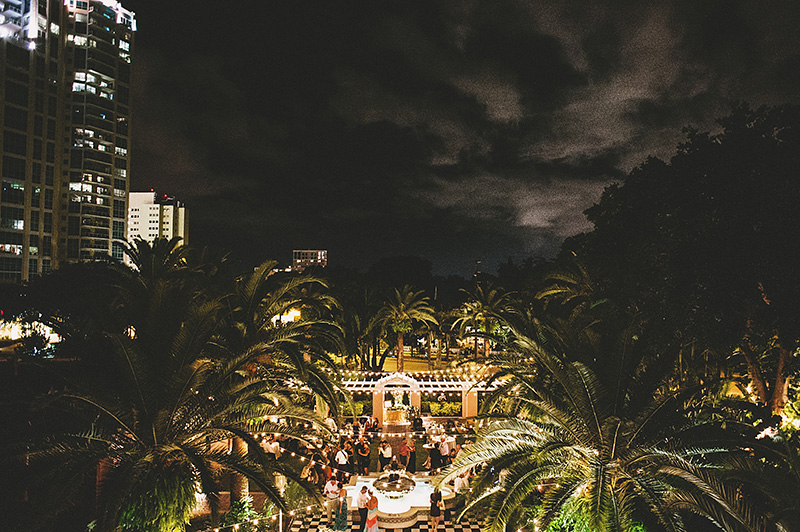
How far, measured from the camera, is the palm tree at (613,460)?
6730 mm

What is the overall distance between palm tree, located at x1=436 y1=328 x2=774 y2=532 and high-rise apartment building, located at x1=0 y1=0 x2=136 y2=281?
235 feet

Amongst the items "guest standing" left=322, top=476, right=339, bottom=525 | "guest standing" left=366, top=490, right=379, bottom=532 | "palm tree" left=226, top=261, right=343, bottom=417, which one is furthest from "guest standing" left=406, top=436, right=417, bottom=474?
"palm tree" left=226, top=261, right=343, bottom=417

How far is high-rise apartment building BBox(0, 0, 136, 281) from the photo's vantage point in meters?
61.8

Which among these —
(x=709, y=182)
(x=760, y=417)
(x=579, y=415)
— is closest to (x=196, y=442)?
(x=579, y=415)

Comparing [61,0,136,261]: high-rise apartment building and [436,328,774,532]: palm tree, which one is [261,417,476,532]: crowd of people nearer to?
[436,328,774,532]: palm tree

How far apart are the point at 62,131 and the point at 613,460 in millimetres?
87520

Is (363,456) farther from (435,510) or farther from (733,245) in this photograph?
(733,245)

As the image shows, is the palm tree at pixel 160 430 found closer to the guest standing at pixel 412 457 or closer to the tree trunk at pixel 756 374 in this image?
the guest standing at pixel 412 457

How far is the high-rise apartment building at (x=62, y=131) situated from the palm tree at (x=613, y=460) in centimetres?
7148

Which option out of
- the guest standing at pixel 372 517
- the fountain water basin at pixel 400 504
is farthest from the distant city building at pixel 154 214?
the guest standing at pixel 372 517

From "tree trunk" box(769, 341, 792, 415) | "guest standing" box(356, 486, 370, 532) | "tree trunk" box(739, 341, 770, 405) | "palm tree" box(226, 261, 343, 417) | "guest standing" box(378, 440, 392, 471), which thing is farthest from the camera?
"guest standing" box(378, 440, 392, 471)

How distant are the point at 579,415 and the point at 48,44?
293 ft

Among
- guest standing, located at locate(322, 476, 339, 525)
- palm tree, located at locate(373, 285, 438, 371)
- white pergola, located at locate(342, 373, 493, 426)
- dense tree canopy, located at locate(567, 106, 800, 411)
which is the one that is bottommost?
guest standing, located at locate(322, 476, 339, 525)

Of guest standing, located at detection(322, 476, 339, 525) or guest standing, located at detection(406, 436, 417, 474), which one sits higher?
guest standing, located at detection(322, 476, 339, 525)
